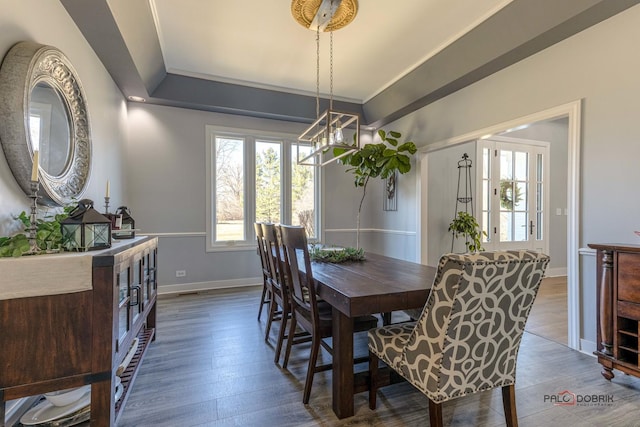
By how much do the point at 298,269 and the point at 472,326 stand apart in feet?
3.44

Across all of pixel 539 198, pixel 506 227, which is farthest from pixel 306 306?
pixel 539 198

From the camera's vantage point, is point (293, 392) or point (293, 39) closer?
point (293, 392)

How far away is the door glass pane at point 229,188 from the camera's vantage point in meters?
4.55

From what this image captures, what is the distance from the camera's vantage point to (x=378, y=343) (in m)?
1.65

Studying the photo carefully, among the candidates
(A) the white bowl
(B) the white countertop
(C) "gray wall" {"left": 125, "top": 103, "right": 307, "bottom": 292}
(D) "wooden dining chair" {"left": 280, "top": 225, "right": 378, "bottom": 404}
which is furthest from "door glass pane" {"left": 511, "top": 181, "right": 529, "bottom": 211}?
(A) the white bowl

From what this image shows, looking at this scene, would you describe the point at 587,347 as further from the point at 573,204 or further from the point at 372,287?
the point at 372,287

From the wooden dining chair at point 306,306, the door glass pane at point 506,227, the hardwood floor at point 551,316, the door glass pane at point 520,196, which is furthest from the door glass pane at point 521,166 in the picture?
the wooden dining chair at point 306,306

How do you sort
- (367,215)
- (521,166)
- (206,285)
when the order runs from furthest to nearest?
(367,215), (521,166), (206,285)

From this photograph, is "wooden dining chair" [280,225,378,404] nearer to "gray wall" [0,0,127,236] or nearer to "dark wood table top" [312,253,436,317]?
"dark wood table top" [312,253,436,317]

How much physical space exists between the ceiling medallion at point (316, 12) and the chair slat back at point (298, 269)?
6.09 ft

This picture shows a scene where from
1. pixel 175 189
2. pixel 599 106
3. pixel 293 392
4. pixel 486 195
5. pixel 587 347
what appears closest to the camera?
pixel 293 392

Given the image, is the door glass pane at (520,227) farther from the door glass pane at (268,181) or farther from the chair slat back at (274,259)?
the chair slat back at (274,259)

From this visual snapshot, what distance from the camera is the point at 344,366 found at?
1.65m

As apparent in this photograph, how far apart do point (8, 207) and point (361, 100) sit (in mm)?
4484
